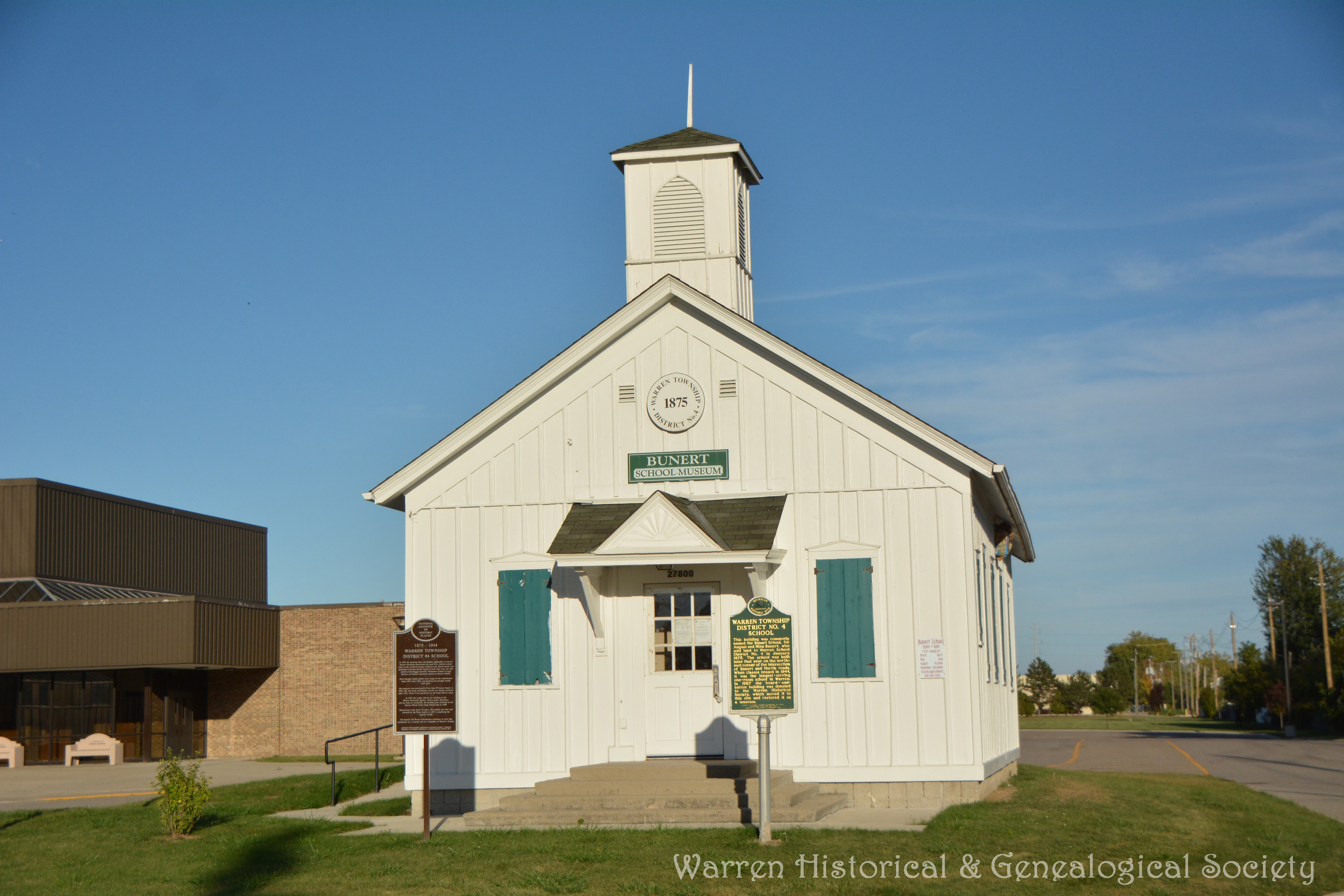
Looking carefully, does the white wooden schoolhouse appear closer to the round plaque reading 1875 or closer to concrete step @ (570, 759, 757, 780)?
the round plaque reading 1875

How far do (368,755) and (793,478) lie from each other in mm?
20985

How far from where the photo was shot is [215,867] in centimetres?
1173

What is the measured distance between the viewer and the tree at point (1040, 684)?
91.2 meters

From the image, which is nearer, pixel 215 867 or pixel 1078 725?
pixel 215 867

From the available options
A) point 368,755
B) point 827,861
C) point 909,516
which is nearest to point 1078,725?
point 368,755

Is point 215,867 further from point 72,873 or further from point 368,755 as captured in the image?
point 368,755

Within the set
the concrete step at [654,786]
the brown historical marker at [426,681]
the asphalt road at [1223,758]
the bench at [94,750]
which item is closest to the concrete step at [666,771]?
the concrete step at [654,786]

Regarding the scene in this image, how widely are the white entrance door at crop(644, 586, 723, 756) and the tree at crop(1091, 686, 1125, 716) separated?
77.7 m

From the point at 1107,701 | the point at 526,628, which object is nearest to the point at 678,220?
the point at 526,628

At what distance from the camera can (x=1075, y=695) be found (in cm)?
9369

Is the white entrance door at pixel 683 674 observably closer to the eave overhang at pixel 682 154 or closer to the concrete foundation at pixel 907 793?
the concrete foundation at pixel 907 793

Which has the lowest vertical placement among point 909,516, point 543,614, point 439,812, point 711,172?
point 439,812

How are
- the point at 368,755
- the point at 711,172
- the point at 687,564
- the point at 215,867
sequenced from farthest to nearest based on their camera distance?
1. the point at 368,755
2. the point at 711,172
3. the point at 687,564
4. the point at 215,867

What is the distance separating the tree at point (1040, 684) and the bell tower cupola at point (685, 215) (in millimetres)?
79581
